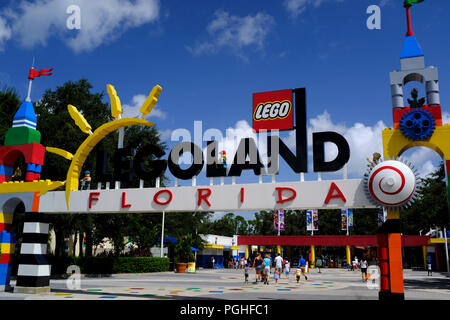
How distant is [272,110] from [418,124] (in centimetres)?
510

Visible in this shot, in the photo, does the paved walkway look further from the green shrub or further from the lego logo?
the lego logo

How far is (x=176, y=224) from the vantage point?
3959 cm

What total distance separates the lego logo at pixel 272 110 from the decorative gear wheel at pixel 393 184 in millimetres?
4357

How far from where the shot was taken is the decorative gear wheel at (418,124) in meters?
10.8

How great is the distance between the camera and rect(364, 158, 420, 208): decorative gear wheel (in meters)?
10.2

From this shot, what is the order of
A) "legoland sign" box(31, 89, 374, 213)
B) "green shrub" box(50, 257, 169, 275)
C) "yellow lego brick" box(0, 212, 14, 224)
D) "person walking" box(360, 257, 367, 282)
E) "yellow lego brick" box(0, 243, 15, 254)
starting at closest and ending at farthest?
"legoland sign" box(31, 89, 374, 213)
"yellow lego brick" box(0, 243, 15, 254)
"yellow lego brick" box(0, 212, 14, 224)
"person walking" box(360, 257, 367, 282)
"green shrub" box(50, 257, 169, 275)

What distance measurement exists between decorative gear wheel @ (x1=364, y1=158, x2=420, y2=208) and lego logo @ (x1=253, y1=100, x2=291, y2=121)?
4.36 metres

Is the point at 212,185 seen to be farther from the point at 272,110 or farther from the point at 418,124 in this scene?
Answer: the point at 418,124

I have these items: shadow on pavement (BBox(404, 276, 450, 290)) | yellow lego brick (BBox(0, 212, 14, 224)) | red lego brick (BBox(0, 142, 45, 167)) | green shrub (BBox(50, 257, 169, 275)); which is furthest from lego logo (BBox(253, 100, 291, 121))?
green shrub (BBox(50, 257, 169, 275))

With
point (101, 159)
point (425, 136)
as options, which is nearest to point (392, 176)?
point (425, 136)

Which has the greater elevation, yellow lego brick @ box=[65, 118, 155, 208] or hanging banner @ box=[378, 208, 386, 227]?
yellow lego brick @ box=[65, 118, 155, 208]

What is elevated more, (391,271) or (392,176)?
(392,176)
